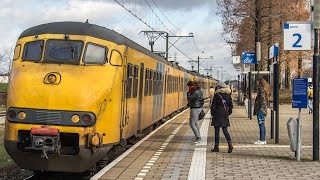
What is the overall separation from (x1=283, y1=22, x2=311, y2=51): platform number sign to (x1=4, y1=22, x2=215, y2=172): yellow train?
349 cm

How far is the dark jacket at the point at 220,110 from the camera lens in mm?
12688

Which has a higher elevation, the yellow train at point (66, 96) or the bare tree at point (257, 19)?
the bare tree at point (257, 19)

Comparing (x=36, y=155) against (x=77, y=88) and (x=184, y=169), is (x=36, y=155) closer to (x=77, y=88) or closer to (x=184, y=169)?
(x=77, y=88)

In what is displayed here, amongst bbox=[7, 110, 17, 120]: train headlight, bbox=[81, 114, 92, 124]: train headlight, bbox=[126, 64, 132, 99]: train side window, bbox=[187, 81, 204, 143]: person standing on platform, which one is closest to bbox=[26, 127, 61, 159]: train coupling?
bbox=[81, 114, 92, 124]: train headlight

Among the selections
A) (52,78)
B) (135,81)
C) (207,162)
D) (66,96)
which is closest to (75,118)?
(66,96)

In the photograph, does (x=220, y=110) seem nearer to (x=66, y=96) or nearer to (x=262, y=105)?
(x=262, y=105)

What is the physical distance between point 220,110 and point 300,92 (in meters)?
2.06

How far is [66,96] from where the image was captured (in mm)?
9297

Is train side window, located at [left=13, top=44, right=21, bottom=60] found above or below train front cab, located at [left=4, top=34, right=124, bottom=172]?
above

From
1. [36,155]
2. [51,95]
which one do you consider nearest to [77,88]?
[51,95]

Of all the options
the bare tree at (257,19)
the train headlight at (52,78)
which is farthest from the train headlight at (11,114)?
the bare tree at (257,19)

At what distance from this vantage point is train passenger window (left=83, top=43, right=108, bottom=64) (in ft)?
32.7

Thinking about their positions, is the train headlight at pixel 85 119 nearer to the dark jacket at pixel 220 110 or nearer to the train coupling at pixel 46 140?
the train coupling at pixel 46 140

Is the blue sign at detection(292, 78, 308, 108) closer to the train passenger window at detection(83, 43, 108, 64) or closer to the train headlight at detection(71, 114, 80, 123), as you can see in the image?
the train passenger window at detection(83, 43, 108, 64)
